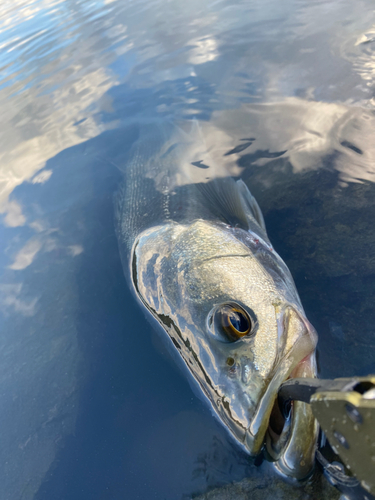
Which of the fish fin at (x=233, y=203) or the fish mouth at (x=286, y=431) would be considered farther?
the fish fin at (x=233, y=203)

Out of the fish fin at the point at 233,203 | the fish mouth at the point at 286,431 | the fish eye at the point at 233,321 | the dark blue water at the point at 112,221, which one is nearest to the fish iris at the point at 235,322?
the fish eye at the point at 233,321

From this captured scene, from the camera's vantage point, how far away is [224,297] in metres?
1.95

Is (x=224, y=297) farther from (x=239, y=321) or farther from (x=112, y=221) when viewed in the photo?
(x=112, y=221)

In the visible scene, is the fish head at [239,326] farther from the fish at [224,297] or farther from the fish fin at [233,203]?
the fish fin at [233,203]

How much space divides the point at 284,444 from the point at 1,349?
2.53 meters

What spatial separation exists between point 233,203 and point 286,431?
199 cm

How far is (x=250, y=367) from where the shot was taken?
→ 1533mm

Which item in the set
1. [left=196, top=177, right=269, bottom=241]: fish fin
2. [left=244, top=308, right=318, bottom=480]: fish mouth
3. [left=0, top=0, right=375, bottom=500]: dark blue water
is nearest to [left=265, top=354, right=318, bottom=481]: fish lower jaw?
[left=244, top=308, right=318, bottom=480]: fish mouth

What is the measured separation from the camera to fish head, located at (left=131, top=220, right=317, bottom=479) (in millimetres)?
1439

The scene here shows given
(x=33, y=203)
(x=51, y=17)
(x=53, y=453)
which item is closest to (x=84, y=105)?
(x=33, y=203)

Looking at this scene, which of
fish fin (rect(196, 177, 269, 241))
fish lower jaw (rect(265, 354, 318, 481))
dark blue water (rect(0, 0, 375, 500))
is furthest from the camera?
Result: fish fin (rect(196, 177, 269, 241))

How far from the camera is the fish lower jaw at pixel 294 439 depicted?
1.36 metres

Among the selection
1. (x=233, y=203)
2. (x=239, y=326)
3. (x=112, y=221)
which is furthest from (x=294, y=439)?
(x=112, y=221)

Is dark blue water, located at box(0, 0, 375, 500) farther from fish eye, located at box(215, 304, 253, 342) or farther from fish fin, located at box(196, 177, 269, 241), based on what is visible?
fish eye, located at box(215, 304, 253, 342)
